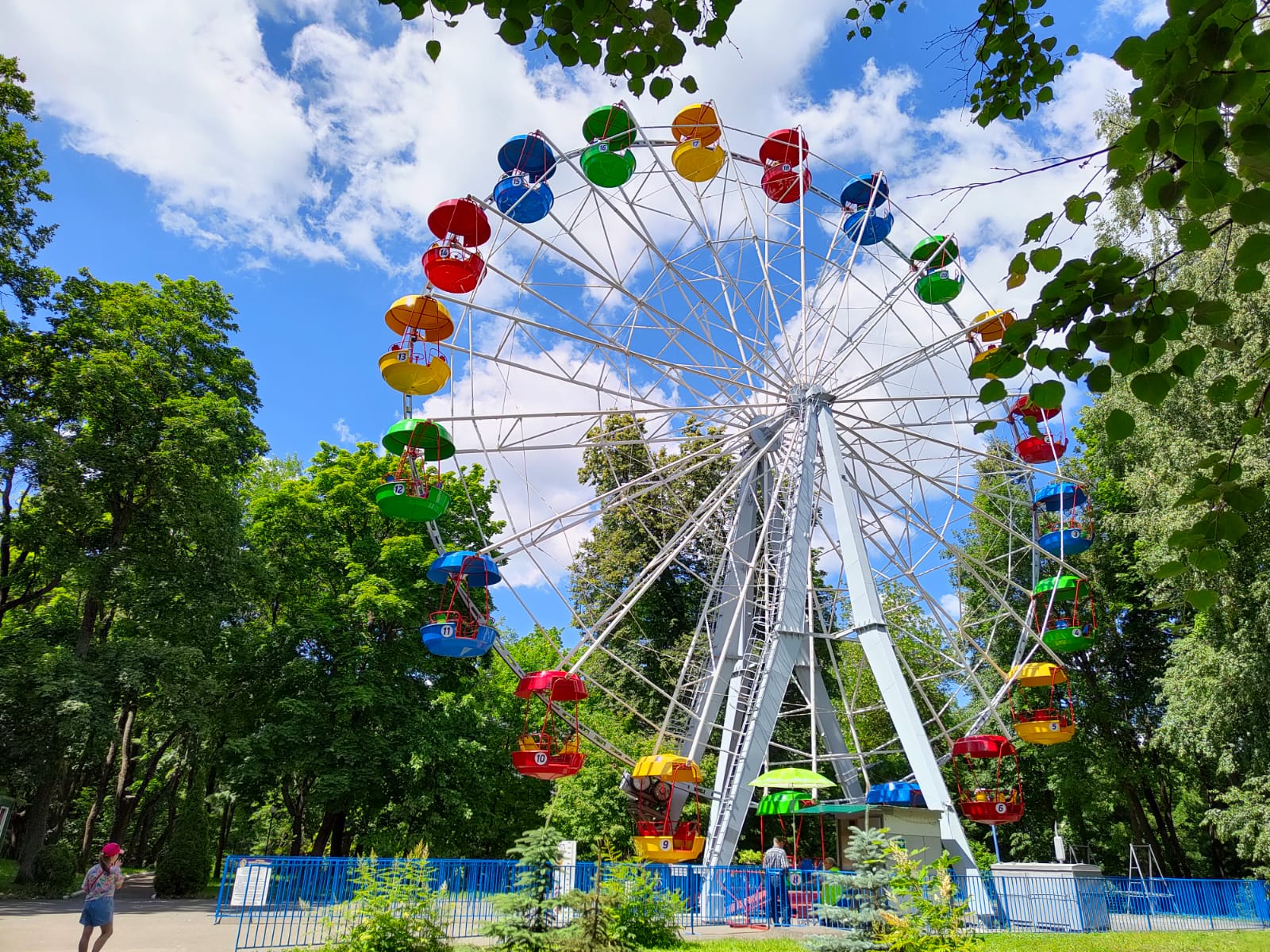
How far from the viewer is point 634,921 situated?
1034 cm

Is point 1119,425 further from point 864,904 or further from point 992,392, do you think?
point 864,904

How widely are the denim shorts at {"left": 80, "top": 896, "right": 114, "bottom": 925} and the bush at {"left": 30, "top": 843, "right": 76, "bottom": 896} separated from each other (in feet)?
40.0

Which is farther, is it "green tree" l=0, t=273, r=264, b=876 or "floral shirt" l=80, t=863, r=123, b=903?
"green tree" l=0, t=273, r=264, b=876

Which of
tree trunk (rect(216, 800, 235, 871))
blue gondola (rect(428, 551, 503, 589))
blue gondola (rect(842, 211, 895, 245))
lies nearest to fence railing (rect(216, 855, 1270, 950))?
blue gondola (rect(428, 551, 503, 589))

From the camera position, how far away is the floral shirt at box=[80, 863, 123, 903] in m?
9.41

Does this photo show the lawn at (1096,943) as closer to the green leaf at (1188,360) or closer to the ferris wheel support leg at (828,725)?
the ferris wheel support leg at (828,725)

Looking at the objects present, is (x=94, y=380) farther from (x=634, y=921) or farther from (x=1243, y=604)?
(x=1243, y=604)

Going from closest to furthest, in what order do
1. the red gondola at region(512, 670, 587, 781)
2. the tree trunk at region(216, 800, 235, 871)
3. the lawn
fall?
the lawn, the red gondola at region(512, 670, 587, 781), the tree trunk at region(216, 800, 235, 871)

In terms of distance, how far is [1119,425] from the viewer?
106 inches

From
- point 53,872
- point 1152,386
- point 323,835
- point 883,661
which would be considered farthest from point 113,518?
point 1152,386

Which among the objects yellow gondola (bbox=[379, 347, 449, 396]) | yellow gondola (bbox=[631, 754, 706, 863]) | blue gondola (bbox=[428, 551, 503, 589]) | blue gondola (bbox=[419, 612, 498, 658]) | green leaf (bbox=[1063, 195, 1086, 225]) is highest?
yellow gondola (bbox=[379, 347, 449, 396])

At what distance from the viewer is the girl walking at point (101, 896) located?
9297 mm

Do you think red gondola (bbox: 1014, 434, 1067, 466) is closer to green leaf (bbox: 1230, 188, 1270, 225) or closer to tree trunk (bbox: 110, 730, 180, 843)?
green leaf (bbox: 1230, 188, 1270, 225)

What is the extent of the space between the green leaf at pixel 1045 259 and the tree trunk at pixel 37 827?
22.9m
